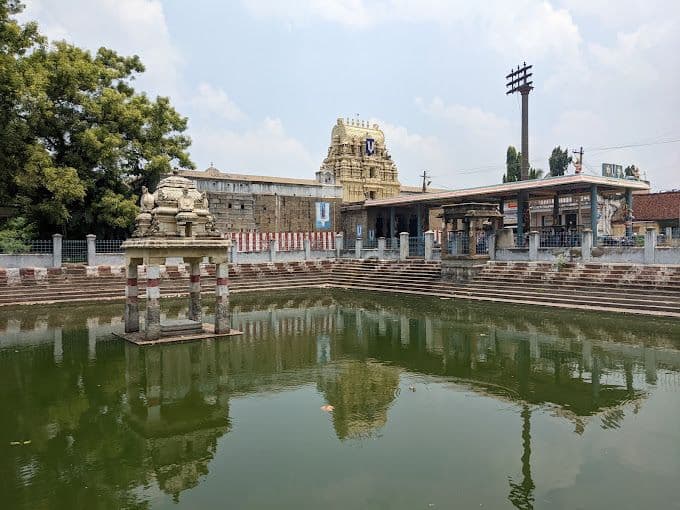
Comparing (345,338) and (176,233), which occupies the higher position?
(176,233)

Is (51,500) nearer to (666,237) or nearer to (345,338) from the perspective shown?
(345,338)

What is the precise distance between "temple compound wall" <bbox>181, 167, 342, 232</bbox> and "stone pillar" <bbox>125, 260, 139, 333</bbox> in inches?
684

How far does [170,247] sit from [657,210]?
3341 cm

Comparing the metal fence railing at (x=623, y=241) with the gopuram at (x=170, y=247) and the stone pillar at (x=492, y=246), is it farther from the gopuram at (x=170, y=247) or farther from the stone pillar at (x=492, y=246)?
the gopuram at (x=170, y=247)

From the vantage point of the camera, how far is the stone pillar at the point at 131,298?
12.5 metres

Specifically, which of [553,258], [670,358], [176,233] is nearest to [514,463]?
[670,358]

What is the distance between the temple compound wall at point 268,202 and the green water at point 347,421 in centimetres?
1799

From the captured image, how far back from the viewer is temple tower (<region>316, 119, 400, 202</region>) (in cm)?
4319

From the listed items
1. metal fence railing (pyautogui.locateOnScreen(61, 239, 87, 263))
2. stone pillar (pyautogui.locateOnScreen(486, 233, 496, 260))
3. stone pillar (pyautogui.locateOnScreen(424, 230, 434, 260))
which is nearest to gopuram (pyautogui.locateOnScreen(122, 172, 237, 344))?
metal fence railing (pyautogui.locateOnScreen(61, 239, 87, 263))

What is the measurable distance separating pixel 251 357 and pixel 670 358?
792 cm

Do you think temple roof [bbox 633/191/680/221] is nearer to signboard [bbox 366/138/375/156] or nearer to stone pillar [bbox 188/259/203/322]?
signboard [bbox 366/138/375/156]

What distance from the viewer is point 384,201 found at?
108ft

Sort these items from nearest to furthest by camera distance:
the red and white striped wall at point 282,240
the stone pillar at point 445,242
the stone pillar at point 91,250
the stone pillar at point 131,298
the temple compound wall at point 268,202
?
1. the stone pillar at point 131,298
2. the stone pillar at point 91,250
3. the stone pillar at point 445,242
4. the red and white striped wall at point 282,240
5. the temple compound wall at point 268,202

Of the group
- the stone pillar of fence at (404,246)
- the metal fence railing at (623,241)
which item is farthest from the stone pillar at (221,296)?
the stone pillar of fence at (404,246)
